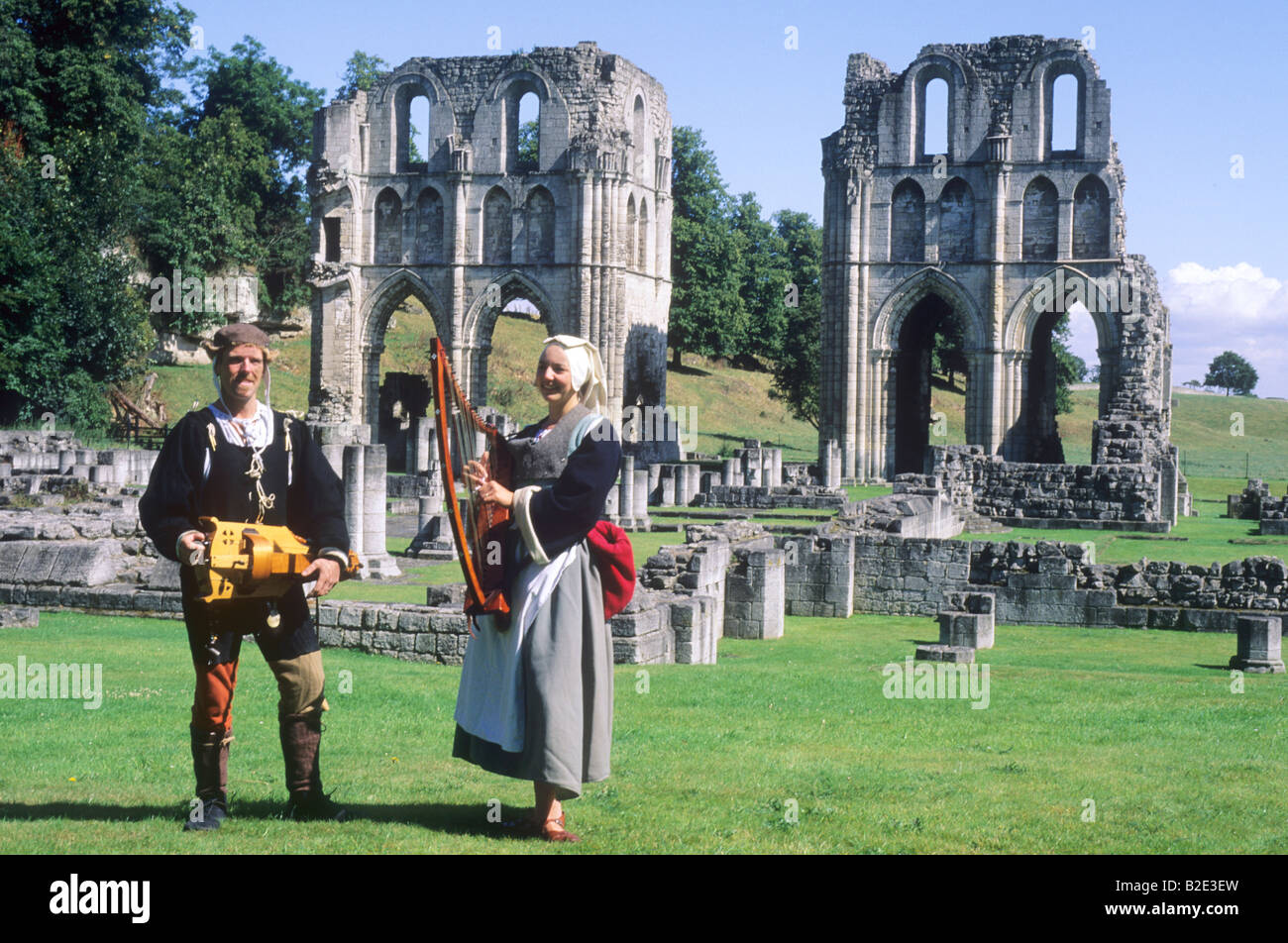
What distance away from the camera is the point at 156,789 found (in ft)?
23.7

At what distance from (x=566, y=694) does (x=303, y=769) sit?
1247 millimetres

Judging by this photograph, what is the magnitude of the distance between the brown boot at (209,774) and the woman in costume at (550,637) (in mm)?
1012

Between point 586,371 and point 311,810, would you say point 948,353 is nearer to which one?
point 586,371

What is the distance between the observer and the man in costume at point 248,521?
6273 millimetres

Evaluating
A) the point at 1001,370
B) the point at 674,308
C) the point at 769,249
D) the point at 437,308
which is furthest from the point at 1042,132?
the point at 769,249

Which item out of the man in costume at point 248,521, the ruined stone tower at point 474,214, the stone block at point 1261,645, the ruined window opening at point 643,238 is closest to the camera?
the man in costume at point 248,521

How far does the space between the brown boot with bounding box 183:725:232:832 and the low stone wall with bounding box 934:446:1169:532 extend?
3157 cm

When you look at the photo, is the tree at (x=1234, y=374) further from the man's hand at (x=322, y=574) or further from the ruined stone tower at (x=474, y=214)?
the man's hand at (x=322, y=574)

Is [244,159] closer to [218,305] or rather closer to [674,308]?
[218,305]

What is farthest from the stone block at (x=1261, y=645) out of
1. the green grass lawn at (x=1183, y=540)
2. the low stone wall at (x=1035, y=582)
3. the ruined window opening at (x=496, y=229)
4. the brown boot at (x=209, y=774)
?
the ruined window opening at (x=496, y=229)

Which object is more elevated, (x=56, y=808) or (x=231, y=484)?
(x=231, y=484)

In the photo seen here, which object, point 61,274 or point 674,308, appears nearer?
point 61,274

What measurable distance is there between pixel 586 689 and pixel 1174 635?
14406 mm

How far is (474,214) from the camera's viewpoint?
172 ft
